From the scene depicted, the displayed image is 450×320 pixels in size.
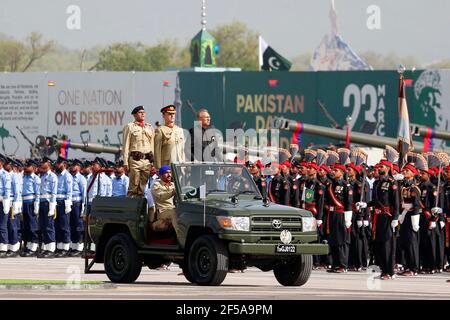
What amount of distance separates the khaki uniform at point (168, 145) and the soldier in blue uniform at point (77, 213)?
34.3 feet

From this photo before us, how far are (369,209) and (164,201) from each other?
7291 millimetres

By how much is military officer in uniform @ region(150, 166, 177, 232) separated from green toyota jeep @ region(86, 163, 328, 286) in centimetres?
11

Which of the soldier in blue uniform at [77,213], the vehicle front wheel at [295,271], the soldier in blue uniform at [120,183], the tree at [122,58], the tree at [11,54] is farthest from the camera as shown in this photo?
the tree at [122,58]

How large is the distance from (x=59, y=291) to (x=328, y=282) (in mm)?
5103

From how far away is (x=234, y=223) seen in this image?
22.5 meters

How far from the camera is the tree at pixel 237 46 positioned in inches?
5915

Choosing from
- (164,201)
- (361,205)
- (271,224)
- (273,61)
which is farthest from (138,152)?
(273,61)

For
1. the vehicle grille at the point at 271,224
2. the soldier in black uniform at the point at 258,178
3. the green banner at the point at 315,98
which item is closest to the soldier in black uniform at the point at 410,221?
the soldier in black uniform at the point at 258,178

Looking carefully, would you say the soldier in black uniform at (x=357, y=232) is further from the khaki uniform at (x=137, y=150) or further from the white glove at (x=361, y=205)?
the khaki uniform at (x=137, y=150)

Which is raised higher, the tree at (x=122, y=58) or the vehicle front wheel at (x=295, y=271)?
the tree at (x=122, y=58)

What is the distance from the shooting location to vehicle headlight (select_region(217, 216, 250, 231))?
22.5 metres

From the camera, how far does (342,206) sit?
29656 mm

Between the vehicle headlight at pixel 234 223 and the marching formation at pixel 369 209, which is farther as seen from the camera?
the marching formation at pixel 369 209
